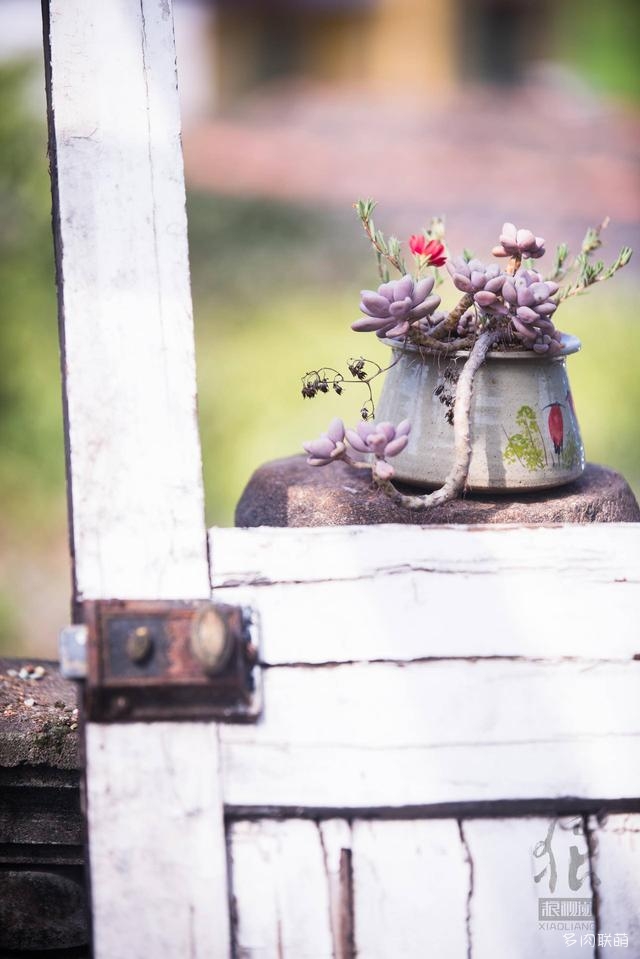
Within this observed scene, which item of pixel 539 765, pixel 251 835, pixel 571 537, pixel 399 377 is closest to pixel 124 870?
pixel 251 835

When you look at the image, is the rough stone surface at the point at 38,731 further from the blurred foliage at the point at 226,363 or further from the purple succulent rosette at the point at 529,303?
the blurred foliage at the point at 226,363

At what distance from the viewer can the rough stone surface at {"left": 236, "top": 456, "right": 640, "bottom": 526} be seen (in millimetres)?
1263

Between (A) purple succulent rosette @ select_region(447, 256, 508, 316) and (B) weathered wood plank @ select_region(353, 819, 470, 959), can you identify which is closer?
(B) weathered wood plank @ select_region(353, 819, 470, 959)

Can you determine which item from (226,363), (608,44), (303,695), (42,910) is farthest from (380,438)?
(608,44)

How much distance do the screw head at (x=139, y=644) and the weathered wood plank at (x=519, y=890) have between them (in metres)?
0.38

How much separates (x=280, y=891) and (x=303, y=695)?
20cm

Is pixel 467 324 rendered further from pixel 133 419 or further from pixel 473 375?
pixel 133 419

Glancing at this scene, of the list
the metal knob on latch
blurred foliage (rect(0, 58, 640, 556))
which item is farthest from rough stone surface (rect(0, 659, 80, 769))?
blurred foliage (rect(0, 58, 640, 556))

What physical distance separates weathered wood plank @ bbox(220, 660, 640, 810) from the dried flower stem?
0.22 m

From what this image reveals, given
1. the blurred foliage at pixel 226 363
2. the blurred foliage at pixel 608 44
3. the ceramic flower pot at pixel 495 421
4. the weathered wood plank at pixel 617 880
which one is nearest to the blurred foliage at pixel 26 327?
the blurred foliage at pixel 226 363

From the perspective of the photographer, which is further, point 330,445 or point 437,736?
point 330,445

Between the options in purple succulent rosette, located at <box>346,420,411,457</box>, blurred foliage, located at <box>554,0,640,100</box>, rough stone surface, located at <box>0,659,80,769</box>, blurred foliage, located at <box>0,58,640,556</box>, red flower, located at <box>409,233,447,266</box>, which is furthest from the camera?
blurred foliage, located at <box>554,0,640,100</box>

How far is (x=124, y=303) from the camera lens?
1.06 m

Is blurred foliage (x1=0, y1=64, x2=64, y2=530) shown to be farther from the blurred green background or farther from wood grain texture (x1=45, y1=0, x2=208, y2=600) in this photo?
wood grain texture (x1=45, y1=0, x2=208, y2=600)
